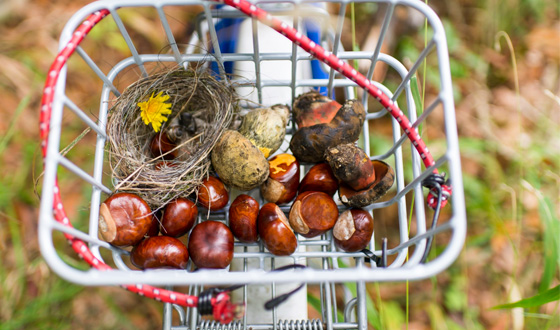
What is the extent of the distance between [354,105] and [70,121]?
1207 mm

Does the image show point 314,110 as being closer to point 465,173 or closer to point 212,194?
point 212,194

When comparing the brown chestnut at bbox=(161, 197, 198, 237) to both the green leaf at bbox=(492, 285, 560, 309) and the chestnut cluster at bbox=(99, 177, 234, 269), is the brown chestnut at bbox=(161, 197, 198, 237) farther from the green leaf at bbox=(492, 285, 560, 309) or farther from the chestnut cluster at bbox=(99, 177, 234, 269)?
the green leaf at bbox=(492, 285, 560, 309)

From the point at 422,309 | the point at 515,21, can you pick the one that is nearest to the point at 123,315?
the point at 422,309

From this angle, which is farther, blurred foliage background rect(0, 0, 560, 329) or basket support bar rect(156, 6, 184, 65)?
blurred foliage background rect(0, 0, 560, 329)

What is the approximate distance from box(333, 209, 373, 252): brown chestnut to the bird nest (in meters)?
0.29

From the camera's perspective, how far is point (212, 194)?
0.83m

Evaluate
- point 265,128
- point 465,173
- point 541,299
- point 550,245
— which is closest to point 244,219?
point 265,128

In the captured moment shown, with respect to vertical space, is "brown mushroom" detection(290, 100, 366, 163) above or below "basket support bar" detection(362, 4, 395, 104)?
below

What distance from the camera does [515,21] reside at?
73.4 inches

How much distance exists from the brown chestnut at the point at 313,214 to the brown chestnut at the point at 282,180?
45mm

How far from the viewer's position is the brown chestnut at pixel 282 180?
85cm

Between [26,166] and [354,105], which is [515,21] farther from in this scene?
[26,166]

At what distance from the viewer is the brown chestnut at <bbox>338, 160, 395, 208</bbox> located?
0.79 meters

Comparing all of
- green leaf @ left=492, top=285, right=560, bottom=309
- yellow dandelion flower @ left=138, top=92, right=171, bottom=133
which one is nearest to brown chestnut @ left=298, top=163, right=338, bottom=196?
yellow dandelion flower @ left=138, top=92, right=171, bottom=133
